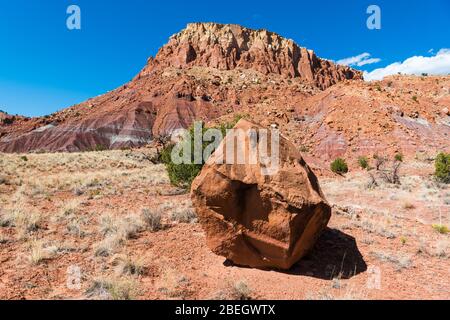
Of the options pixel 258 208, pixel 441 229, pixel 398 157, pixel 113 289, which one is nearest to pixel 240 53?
pixel 398 157

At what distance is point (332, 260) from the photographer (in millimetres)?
8414

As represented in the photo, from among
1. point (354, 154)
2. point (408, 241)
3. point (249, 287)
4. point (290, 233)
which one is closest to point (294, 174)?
point (290, 233)

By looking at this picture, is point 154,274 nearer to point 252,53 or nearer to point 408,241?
point 408,241

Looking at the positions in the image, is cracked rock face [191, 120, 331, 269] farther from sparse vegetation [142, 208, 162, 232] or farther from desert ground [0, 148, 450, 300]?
sparse vegetation [142, 208, 162, 232]

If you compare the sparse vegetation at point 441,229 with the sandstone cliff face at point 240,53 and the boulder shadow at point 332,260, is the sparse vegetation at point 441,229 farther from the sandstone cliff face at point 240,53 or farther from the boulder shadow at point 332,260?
the sandstone cliff face at point 240,53

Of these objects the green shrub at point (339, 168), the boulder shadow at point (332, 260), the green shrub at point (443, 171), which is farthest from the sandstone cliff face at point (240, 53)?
the boulder shadow at point (332, 260)

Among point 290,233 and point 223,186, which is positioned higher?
point 223,186

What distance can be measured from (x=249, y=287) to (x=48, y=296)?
12.3ft

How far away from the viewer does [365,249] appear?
9.12 m

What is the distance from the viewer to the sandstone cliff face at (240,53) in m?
96.4

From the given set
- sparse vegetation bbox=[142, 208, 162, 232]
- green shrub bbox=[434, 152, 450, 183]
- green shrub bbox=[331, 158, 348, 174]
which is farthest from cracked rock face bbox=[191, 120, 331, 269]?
green shrub bbox=[331, 158, 348, 174]

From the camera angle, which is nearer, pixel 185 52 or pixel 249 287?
pixel 249 287

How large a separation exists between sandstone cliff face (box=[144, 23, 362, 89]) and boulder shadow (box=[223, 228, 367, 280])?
290 feet

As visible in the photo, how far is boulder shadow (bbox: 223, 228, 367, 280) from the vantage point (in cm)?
770
